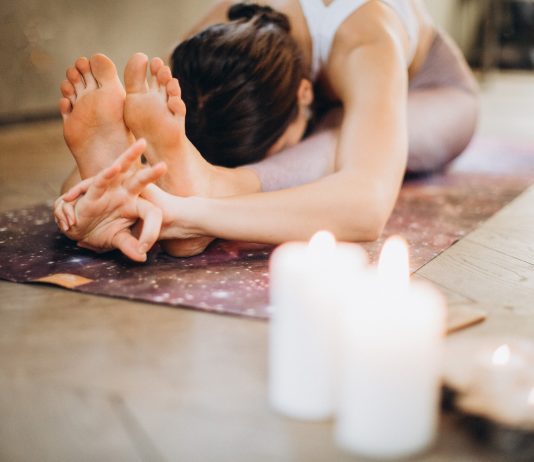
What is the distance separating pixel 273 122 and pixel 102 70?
410 millimetres

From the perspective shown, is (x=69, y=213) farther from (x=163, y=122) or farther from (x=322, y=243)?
(x=322, y=243)

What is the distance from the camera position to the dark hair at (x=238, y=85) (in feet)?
4.67

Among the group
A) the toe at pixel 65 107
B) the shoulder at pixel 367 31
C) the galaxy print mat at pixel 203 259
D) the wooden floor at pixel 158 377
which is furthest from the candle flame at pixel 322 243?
the shoulder at pixel 367 31

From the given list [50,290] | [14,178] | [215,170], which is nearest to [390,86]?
[215,170]

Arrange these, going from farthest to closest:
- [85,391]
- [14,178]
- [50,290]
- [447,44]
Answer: [14,178] < [447,44] < [50,290] < [85,391]

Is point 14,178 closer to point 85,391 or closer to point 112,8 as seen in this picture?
point 85,391

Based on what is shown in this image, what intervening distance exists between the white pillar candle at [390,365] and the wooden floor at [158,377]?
0.05 m

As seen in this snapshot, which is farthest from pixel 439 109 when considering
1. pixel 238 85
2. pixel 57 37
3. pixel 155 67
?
pixel 57 37

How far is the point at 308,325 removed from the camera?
73cm

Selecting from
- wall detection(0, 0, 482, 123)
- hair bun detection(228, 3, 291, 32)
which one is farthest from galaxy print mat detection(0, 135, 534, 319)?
wall detection(0, 0, 482, 123)

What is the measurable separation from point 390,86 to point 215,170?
36 cm

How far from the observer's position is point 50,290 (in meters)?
1.17

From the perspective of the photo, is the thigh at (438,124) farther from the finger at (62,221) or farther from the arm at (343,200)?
the finger at (62,221)

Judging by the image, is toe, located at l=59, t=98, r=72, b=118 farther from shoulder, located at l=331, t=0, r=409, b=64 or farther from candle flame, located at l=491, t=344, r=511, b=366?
candle flame, located at l=491, t=344, r=511, b=366
